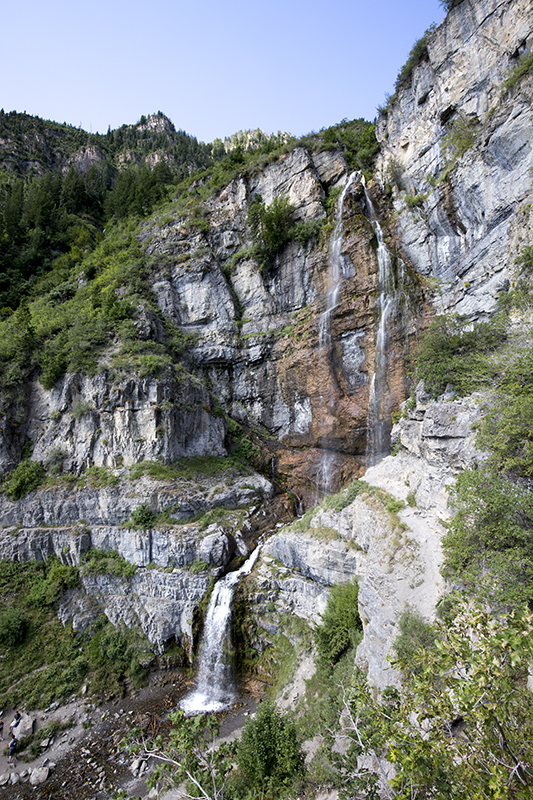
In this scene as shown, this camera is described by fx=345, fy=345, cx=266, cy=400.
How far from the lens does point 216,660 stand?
15.1 metres

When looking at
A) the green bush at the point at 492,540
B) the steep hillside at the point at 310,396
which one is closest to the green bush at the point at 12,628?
the steep hillside at the point at 310,396

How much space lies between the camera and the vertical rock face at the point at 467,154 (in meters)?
16.9

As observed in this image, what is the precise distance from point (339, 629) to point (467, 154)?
2484cm

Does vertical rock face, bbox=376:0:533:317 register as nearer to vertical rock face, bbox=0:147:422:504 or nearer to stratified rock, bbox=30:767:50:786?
vertical rock face, bbox=0:147:422:504

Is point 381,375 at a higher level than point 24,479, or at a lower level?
higher

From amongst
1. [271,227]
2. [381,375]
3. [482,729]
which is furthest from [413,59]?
[482,729]

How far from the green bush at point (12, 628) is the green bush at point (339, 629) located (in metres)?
Result: 14.5

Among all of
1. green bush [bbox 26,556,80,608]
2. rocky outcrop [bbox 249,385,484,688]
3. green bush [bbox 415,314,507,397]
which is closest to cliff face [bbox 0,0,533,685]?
rocky outcrop [bbox 249,385,484,688]

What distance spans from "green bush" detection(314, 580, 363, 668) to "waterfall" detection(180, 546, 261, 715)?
4.86m

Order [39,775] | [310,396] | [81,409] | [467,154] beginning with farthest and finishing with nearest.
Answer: [310,396]
[81,409]
[467,154]
[39,775]

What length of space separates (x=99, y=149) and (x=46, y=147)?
8946 millimetres

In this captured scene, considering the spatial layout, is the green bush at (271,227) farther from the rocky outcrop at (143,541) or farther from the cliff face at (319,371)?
the rocky outcrop at (143,541)

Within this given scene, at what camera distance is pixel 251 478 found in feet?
76.1

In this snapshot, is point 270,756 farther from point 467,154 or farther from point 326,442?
point 467,154
